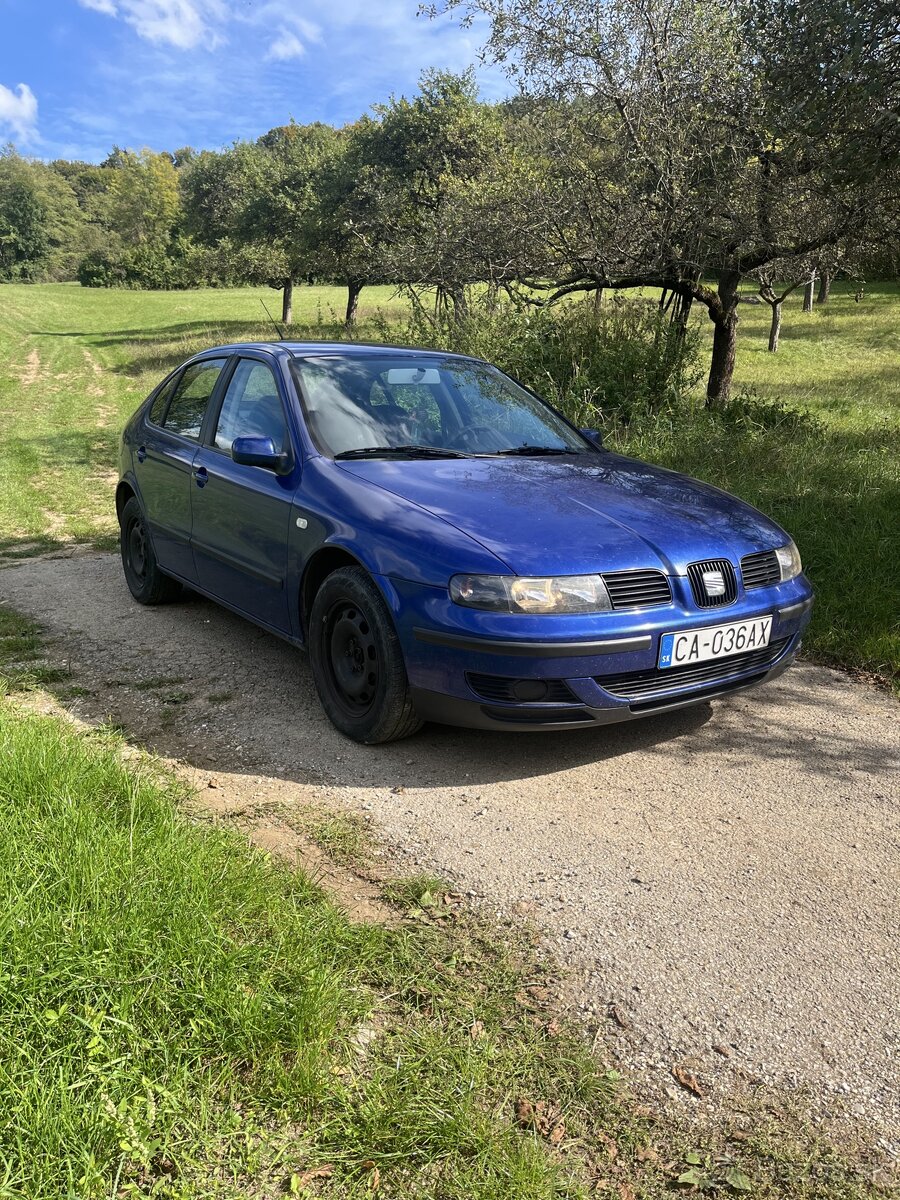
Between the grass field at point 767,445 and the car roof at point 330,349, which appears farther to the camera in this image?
the grass field at point 767,445

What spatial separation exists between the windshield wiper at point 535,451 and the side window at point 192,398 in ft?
5.91

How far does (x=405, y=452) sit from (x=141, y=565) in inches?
103

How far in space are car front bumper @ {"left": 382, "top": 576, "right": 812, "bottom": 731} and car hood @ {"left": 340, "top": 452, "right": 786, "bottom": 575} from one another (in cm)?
22

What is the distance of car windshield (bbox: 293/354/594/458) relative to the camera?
448 centimetres

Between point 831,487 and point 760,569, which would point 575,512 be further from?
point 831,487

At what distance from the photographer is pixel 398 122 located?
83.0 feet

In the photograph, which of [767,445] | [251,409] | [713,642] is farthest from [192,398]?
[767,445]

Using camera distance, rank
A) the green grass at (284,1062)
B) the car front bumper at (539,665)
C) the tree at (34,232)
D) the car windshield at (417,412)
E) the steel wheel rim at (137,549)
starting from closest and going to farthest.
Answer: the green grass at (284,1062) → the car front bumper at (539,665) → the car windshield at (417,412) → the steel wheel rim at (137,549) → the tree at (34,232)

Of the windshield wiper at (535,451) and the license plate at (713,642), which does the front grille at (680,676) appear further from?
the windshield wiper at (535,451)

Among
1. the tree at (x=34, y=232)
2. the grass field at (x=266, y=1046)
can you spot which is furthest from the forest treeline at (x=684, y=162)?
the tree at (x=34, y=232)

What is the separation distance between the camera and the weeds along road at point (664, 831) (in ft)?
7.77

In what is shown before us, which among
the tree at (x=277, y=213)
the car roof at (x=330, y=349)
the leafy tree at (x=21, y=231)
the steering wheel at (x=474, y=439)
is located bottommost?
the steering wheel at (x=474, y=439)

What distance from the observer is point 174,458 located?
5496 millimetres

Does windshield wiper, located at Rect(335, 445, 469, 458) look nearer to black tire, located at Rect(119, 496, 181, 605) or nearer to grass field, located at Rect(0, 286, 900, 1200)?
grass field, located at Rect(0, 286, 900, 1200)
